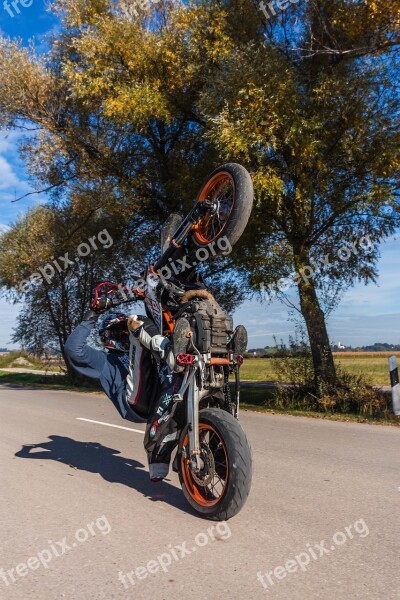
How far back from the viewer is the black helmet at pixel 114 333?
217 inches

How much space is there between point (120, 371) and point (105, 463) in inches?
59.6

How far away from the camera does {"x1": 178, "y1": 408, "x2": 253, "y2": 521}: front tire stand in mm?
3973

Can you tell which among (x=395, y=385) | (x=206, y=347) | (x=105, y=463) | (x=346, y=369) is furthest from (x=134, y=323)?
(x=346, y=369)

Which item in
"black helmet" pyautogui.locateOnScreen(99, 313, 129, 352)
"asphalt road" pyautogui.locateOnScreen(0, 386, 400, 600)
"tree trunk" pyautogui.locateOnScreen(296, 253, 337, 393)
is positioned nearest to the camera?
"asphalt road" pyautogui.locateOnScreen(0, 386, 400, 600)

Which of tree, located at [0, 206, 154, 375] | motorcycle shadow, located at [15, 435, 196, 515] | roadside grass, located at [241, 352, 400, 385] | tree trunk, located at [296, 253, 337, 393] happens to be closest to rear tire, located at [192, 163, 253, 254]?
roadside grass, located at [241, 352, 400, 385]

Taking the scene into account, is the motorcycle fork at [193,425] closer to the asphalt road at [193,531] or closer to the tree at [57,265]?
the asphalt road at [193,531]

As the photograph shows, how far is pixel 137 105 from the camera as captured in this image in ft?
44.0

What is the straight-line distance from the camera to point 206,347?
14.3 feet

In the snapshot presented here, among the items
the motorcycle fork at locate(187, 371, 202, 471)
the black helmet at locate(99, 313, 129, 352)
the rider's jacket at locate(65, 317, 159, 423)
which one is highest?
the black helmet at locate(99, 313, 129, 352)

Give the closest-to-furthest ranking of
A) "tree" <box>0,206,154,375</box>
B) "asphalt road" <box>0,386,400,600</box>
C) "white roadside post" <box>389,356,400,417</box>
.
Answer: "asphalt road" <box>0,386,400,600</box> < "white roadside post" <box>389,356,400,417</box> < "tree" <box>0,206,154,375</box>

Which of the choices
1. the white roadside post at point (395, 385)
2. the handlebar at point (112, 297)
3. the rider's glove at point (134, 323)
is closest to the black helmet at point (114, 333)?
the handlebar at point (112, 297)

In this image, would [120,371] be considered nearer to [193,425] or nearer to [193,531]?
[193,425]

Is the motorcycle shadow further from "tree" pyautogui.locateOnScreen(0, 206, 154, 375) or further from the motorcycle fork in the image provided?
"tree" pyautogui.locateOnScreen(0, 206, 154, 375)

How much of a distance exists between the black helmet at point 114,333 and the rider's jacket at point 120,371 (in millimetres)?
83
